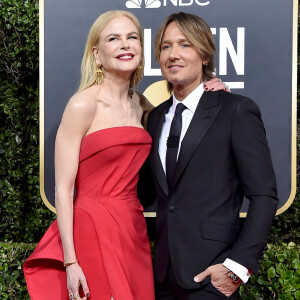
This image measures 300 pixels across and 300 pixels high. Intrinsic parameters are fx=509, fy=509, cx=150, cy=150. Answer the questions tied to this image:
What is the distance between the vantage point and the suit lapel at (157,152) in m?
2.00

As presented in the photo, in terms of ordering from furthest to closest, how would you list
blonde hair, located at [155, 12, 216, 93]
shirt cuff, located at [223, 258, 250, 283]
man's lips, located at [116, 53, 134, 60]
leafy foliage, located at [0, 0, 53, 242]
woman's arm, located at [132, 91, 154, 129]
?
leafy foliage, located at [0, 0, 53, 242] < woman's arm, located at [132, 91, 154, 129] < man's lips, located at [116, 53, 134, 60] < blonde hair, located at [155, 12, 216, 93] < shirt cuff, located at [223, 258, 250, 283]

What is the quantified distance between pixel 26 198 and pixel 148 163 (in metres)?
1.57

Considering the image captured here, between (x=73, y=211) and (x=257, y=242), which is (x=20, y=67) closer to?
(x=73, y=211)

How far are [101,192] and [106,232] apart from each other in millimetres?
164

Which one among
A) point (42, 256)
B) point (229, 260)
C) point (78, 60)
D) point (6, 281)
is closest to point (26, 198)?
point (6, 281)

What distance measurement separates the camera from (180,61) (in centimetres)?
205

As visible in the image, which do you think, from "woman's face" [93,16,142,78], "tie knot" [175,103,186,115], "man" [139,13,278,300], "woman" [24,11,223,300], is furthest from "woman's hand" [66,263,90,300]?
"woman's face" [93,16,142,78]

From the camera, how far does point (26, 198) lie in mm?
3576

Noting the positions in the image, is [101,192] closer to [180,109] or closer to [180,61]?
[180,109]

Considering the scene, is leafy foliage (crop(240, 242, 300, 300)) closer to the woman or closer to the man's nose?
the woman

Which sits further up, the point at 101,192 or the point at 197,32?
the point at 197,32

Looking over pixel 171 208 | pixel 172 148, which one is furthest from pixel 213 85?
pixel 171 208

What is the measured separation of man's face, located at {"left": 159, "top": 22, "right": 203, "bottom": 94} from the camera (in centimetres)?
205

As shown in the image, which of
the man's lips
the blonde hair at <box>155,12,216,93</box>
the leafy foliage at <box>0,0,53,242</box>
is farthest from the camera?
the leafy foliage at <box>0,0,53,242</box>
